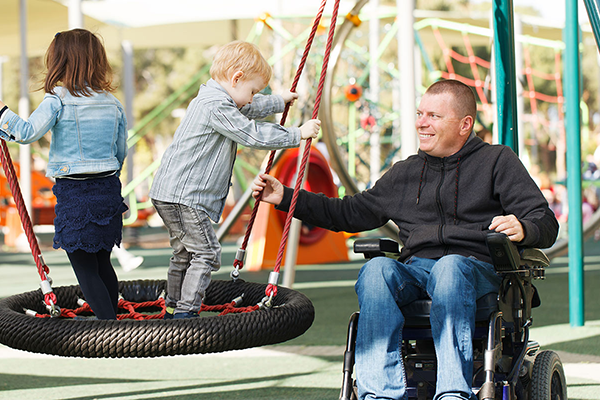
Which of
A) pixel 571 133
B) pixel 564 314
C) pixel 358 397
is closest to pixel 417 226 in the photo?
pixel 358 397

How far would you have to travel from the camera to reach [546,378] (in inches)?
94.0

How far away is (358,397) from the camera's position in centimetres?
218

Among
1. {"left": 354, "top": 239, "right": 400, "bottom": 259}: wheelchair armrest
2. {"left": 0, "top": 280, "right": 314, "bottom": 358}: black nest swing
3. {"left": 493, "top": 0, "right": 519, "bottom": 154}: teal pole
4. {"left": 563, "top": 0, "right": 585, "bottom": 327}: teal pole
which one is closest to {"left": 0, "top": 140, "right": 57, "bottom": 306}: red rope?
{"left": 0, "top": 280, "right": 314, "bottom": 358}: black nest swing

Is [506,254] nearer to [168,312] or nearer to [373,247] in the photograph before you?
[373,247]

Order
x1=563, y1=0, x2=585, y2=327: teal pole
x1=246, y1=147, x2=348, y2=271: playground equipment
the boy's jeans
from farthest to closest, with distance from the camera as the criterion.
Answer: x1=246, y1=147, x2=348, y2=271: playground equipment → x1=563, y1=0, x2=585, y2=327: teal pole → the boy's jeans

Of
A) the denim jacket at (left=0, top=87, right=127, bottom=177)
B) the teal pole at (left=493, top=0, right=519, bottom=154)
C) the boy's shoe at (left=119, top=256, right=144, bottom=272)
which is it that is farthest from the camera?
the boy's shoe at (left=119, top=256, right=144, bottom=272)

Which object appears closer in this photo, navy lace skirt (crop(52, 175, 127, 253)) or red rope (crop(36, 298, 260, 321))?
navy lace skirt (crop(52, 175, 127, 253))

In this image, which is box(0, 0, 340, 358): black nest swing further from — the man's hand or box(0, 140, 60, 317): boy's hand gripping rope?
the man's hand

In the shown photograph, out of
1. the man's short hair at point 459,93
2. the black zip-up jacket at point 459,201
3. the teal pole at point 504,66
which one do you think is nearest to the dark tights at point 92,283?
the black zip-up jacket at point 459,201

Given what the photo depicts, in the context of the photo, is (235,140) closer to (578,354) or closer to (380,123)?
(578,354)

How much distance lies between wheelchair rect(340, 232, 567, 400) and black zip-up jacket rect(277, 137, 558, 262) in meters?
0.10

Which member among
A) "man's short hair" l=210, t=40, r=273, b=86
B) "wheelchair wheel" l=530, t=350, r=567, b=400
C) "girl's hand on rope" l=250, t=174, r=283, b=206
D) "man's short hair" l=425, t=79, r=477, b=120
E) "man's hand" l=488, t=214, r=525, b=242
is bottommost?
"wheelchair wheel" l=530, t=350, r=567, b=400

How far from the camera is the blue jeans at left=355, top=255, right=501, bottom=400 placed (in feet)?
6.88

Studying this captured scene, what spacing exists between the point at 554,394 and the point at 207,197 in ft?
4.57
